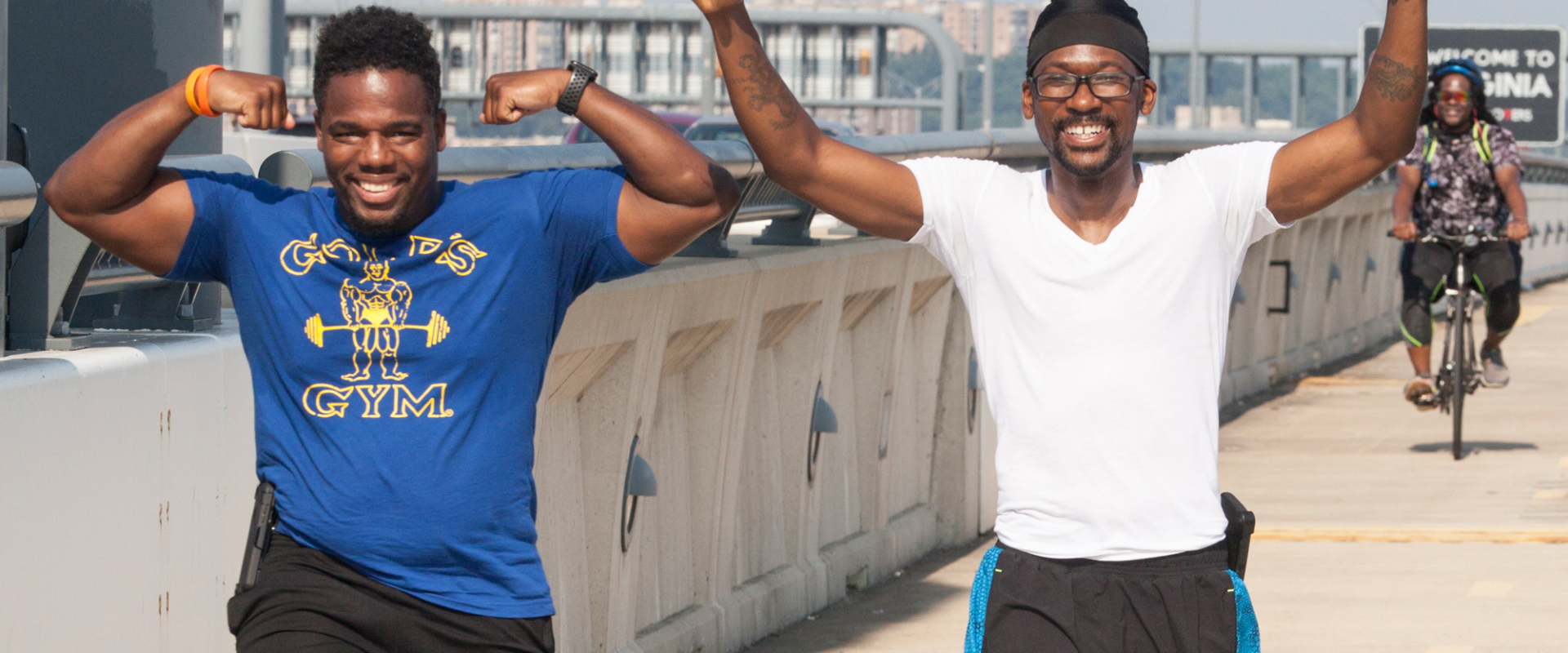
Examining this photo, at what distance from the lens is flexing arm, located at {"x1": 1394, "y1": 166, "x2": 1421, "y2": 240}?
1223 cm

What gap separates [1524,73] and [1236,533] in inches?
1022

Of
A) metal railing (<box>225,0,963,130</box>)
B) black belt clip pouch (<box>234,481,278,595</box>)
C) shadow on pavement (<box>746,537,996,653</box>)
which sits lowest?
shadow on pavement (<box>746,537,996,653</box>)

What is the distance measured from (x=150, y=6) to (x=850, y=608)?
3.82m

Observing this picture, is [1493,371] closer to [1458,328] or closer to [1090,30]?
[1458,328]

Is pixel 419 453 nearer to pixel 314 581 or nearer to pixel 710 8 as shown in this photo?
pixel 314 581

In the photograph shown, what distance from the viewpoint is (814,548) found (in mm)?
8117

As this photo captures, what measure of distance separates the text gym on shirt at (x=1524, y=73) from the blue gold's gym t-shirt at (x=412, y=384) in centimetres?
2569

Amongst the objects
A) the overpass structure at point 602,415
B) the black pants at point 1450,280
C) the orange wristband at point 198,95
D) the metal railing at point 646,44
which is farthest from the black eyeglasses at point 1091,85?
the metal railing at point 646,44

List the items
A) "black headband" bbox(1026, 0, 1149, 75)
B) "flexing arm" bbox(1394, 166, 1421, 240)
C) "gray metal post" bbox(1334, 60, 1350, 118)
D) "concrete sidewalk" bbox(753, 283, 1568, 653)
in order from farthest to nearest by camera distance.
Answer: "gray metal post" bbox(1334, 60, 1350, 118) < "flexing arm" bbox(1394, 166, 1421, 240) < "concrete sidewalk" bbox(753, 283, 1568, 653) < "black headband" bbox(1026, 0, 1149, 75)

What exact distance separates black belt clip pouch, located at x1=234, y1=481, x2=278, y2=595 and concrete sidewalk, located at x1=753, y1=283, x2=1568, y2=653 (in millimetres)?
3810

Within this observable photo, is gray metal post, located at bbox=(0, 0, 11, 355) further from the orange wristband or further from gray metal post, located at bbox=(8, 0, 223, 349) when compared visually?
the orange wristband

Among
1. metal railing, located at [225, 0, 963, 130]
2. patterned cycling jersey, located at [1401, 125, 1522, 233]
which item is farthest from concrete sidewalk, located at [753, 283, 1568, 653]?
metal railing, located at [225, 0, 963, 130]

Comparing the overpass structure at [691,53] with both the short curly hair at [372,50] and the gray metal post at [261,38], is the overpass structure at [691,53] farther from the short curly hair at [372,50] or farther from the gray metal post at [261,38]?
the short curly hair at [372,50]

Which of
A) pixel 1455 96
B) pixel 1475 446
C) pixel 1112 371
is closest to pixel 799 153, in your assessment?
pixel 1112 371
